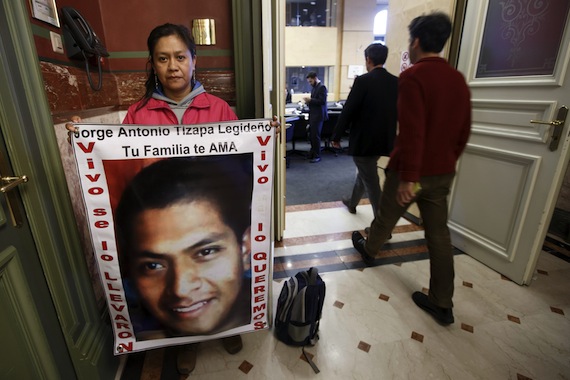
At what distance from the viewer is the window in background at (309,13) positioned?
22.3 ft

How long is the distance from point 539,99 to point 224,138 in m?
1.84

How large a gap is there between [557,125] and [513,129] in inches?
10.3

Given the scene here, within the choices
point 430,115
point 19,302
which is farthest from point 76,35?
point 430,115

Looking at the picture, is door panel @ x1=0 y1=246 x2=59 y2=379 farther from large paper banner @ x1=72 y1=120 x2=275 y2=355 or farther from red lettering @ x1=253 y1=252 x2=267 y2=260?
red lettering @ x1=253 y1=252 x2=267 y2=260

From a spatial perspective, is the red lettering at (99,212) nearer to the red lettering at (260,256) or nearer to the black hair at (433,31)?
the red lettering at (260,256)

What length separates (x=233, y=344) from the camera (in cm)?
146

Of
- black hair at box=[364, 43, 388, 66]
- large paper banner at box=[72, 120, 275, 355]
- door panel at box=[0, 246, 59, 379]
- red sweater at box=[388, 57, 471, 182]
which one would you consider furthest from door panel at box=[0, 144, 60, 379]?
black hair at box=[364, 43, 388, 66]

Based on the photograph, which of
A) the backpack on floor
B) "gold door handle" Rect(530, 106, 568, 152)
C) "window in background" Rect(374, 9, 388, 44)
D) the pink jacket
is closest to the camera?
the pink jacket

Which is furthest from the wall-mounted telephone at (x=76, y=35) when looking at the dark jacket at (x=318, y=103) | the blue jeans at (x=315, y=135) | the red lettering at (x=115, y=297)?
the blue jeans at (x=315, y=135)

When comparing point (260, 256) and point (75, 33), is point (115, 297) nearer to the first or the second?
point (260, 256)

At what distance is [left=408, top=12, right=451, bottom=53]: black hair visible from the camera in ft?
4.56

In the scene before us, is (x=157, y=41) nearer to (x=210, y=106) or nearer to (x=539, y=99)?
(x=210, y=106)

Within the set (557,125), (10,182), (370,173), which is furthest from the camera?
(370,173)

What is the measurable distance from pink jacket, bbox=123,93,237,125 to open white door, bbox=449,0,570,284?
5.81 ft
